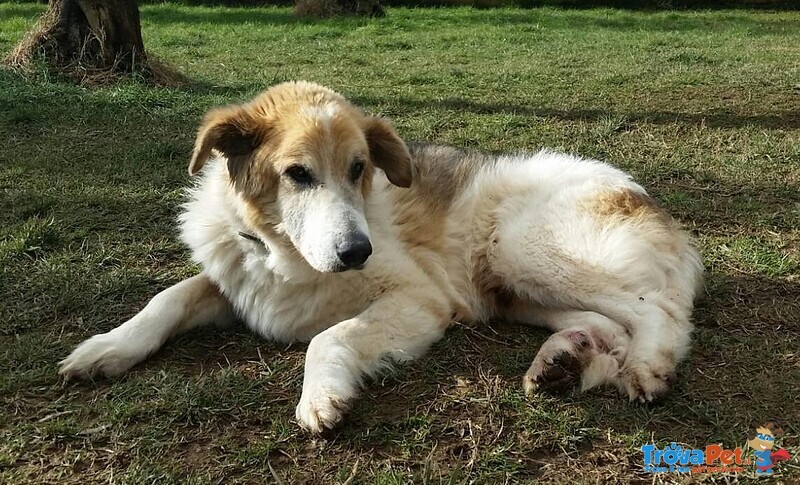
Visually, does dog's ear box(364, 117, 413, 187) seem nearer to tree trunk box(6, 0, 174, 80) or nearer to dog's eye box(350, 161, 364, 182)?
dog's eye box(350, 161, 364, 182)

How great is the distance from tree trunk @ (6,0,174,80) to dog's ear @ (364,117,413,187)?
556 cm

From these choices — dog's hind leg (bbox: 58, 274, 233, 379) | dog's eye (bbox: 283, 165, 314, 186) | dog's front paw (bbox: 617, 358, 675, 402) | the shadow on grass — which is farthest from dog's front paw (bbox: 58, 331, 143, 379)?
the shadow on grass

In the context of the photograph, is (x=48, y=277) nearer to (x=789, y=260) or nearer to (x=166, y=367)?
(x=166, y=367)

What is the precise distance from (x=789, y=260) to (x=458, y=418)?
2490 millimetres

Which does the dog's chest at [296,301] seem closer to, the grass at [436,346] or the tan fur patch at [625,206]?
the grass at [436,346]

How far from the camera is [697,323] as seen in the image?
3.35m

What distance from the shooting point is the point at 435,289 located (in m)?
3.36

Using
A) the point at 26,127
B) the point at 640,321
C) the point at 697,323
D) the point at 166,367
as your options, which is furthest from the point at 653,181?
the point at 26,127

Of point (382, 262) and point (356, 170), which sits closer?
point (356, 170)

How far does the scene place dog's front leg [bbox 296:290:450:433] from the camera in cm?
252

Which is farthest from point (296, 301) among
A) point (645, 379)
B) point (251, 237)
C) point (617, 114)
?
point (617, 114)

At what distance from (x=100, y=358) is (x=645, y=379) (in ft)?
7.44

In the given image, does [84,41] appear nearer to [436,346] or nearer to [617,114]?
[617,114]

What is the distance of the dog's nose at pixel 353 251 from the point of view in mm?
2682
